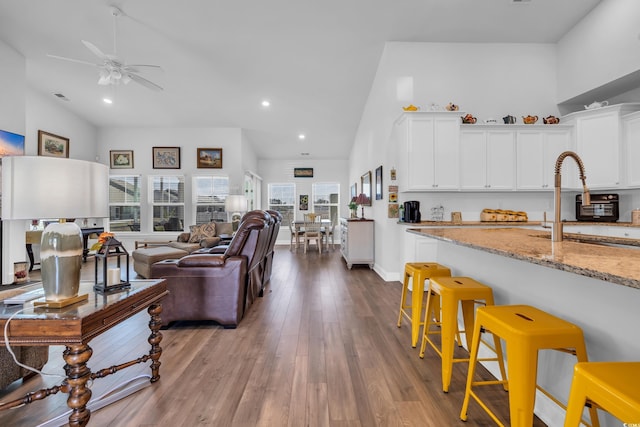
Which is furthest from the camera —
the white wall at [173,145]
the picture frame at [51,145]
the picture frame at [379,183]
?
the white wall at [173,145]

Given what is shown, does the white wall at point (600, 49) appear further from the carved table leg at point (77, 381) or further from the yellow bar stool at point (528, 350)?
the carved table leg at point (77, 381)

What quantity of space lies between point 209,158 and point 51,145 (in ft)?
9.74

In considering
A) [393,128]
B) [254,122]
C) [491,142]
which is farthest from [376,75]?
[254,122]

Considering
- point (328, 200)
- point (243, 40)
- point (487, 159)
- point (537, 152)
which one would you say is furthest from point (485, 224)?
point (328, 200)

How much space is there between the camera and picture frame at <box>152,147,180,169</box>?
7051 mm

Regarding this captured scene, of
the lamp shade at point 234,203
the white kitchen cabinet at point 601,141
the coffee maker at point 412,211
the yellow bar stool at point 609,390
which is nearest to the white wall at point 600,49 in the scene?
the white kitchen cabinet at point 601,141

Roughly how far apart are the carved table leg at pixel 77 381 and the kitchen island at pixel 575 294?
6.11 feet

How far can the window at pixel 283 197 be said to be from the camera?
918cm

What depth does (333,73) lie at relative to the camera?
5.18 metres

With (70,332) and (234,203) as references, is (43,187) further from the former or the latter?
(234,203)

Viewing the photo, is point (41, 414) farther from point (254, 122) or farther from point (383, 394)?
point (254, 122)

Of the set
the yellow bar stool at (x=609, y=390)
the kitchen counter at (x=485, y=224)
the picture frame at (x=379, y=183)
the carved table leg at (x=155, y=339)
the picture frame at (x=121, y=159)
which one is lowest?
the carved table leg at (x=155, y=339)

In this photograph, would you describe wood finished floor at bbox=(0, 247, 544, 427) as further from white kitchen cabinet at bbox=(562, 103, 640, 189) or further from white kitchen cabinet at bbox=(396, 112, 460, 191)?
white kitchen cabinet at bbox=(562, 103, 640, 189)

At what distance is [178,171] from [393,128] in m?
5.38
